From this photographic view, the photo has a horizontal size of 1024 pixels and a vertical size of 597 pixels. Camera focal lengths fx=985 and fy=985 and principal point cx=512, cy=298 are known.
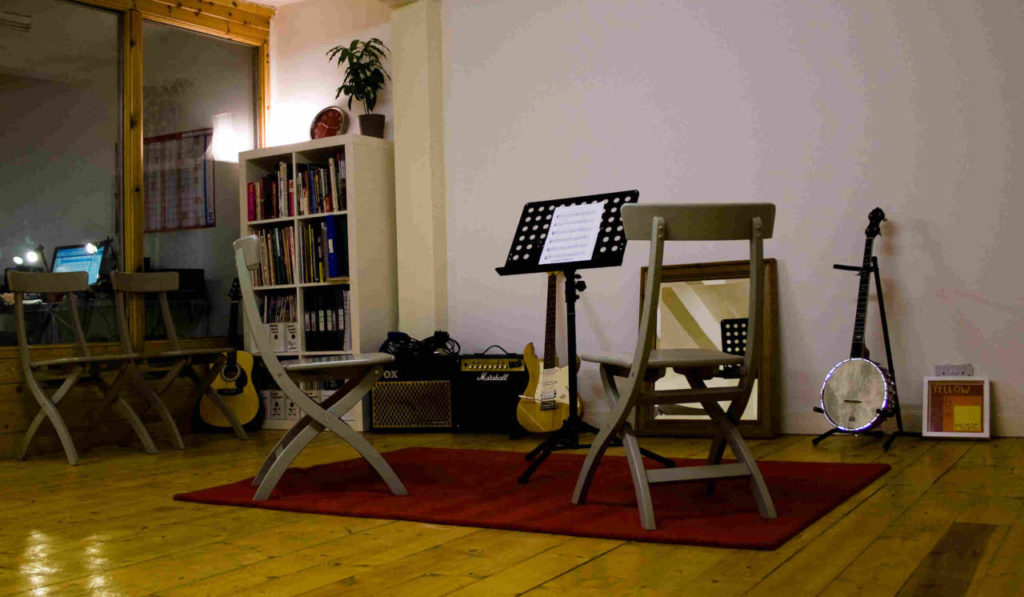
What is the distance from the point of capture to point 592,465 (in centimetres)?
316

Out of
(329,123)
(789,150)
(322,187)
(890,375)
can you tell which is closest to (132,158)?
(322,187)

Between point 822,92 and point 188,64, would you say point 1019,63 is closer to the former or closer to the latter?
point 822,92

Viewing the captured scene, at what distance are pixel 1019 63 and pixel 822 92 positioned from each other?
0.87 m

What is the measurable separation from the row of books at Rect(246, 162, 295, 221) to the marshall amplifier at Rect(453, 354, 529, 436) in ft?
5.29

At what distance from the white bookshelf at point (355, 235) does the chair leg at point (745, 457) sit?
321 centimetres

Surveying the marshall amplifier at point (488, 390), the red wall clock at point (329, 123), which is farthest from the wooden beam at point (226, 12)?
the marshall amplifier at point (488, 390)

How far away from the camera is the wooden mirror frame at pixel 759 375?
4.88 metres

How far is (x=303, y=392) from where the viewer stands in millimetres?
3475

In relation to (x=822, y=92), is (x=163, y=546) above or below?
below

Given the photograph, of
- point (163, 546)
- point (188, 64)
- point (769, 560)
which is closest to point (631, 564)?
point (769, 560)

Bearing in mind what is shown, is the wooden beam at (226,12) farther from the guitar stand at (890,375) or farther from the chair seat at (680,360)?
the chair seat at (680,360)

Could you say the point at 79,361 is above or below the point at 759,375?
above

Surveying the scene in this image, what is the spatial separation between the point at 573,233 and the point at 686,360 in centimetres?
89

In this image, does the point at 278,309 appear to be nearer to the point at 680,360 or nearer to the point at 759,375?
the point at 759,375
